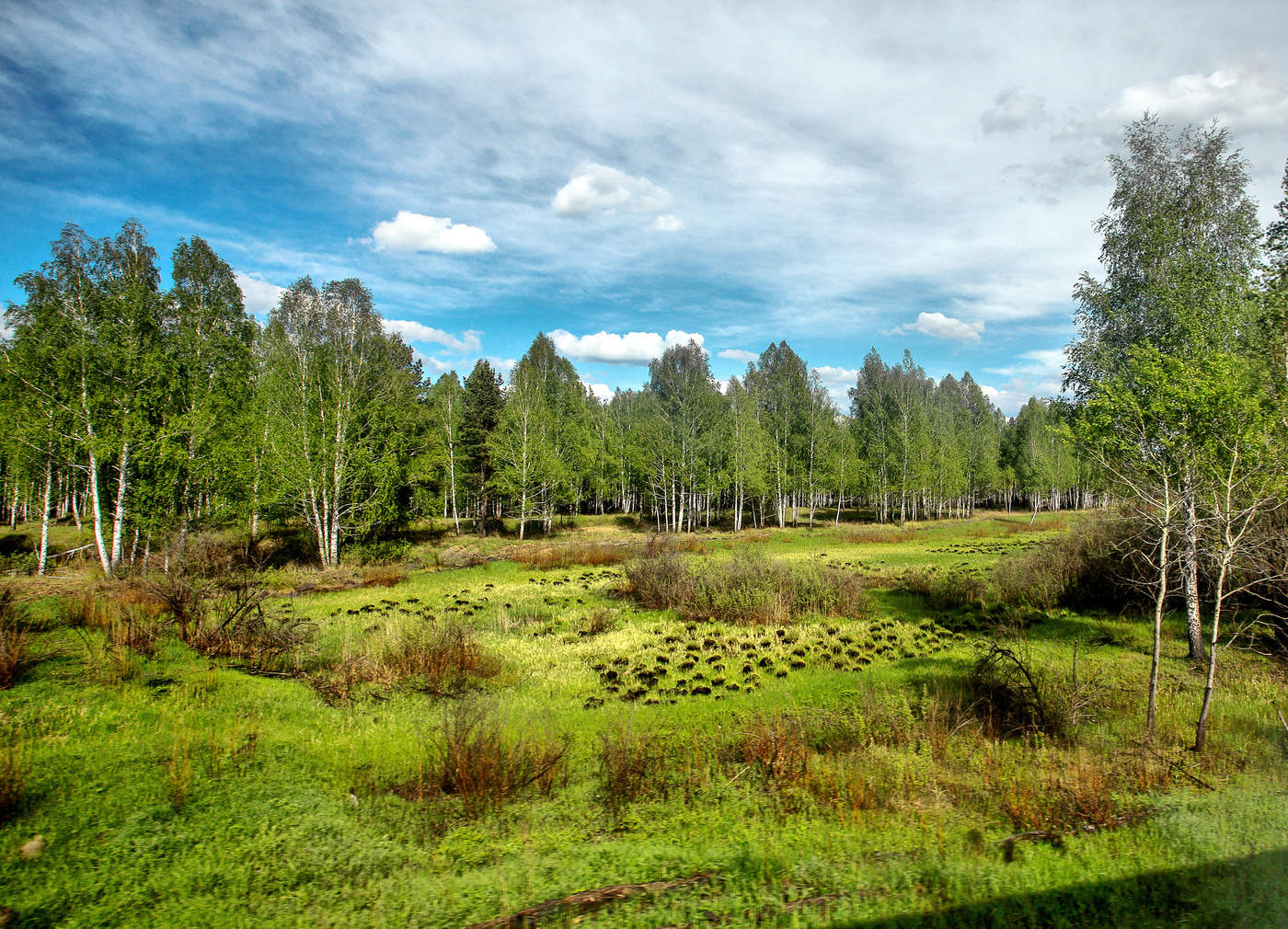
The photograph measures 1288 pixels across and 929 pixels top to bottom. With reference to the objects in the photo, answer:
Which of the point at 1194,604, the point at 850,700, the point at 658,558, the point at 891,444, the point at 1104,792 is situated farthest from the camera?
the point at 891,444

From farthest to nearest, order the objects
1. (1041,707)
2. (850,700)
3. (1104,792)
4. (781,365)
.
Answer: (781,365), (850,700), (1041,707), (1104,792)

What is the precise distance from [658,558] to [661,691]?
9.86 m

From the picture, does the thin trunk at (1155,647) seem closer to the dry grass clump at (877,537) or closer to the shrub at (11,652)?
the shrub at (11,652)

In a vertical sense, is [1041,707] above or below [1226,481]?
below

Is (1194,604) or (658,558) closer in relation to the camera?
(1194,604)

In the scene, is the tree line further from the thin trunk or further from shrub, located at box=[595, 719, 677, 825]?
shrub, located at box=[595, 719, 677, 825]

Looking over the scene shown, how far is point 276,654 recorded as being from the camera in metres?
9.30

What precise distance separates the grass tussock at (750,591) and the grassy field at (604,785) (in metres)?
3.59

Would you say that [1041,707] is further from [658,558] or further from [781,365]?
[781,365]

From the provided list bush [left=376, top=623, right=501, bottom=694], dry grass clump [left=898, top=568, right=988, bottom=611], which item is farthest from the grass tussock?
bush [left=376, top=623, right=501, bottom=694]

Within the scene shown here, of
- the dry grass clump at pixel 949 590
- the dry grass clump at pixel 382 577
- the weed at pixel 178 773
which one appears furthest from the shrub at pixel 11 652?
the dry grass clump at pixel 949 590

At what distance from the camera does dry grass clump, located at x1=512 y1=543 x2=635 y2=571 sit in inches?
1043

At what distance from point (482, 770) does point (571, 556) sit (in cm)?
2216

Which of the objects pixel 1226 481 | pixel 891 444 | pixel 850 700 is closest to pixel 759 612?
pixel 850 700
